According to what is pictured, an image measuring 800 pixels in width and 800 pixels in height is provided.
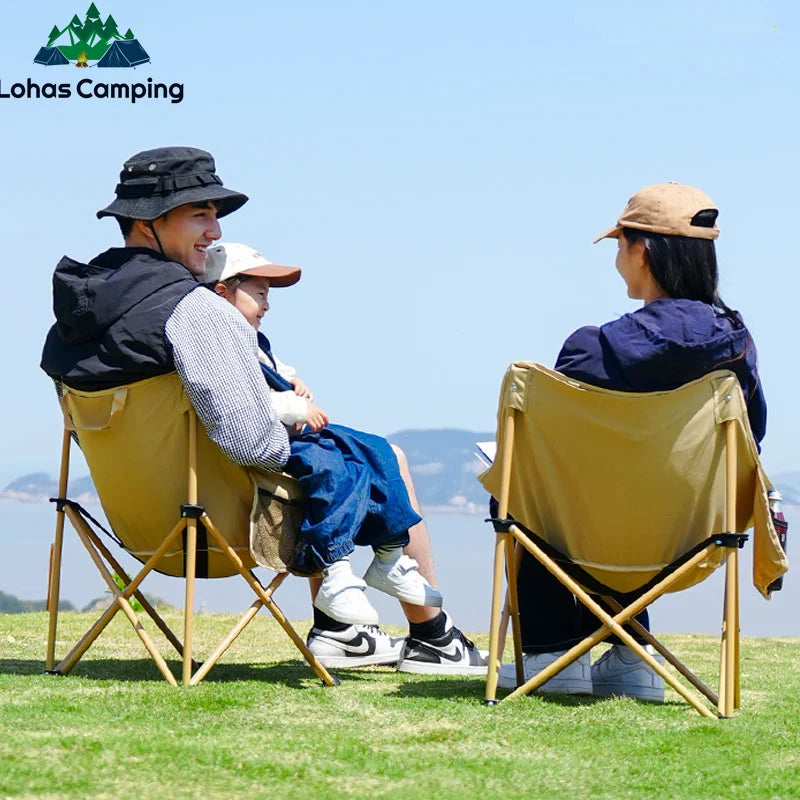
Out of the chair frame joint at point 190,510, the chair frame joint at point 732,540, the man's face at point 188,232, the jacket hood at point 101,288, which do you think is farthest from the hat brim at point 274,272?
the chair frame joint at point 732,540

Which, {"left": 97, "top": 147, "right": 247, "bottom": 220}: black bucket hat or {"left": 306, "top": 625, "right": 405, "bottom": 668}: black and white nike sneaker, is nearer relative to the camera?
{"left": 97, "top": 147, "right": 247, "bottom": 220}: black bucket hat

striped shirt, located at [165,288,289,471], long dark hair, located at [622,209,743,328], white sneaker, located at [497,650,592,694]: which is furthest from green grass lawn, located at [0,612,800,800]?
long dark hair, located at [622,209,743,328]

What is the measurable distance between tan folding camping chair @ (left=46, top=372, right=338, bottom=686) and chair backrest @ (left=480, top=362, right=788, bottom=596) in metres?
0.73

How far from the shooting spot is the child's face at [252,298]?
4.73 m

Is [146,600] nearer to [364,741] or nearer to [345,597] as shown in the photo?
[345,597]

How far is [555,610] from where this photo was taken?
4.29 metres

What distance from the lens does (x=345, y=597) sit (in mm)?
4281

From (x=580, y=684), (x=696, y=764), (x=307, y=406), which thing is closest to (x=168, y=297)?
(x=307, y=406)

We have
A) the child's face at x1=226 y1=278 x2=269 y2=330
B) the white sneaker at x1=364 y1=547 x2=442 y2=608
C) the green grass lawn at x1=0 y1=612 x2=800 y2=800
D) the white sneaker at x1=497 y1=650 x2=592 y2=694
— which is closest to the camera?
the green grass lawn at x1=0 y1=612 x2=800 y2=800

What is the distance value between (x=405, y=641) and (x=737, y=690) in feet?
4.06

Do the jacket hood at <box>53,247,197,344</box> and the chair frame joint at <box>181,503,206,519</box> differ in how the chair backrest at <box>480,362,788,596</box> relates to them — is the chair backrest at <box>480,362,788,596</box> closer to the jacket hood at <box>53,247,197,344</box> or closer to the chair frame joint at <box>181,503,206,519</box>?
the chair frame joint at <box>181,503,206,519</box>

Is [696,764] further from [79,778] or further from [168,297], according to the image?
[168,297]

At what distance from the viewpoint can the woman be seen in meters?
3.79

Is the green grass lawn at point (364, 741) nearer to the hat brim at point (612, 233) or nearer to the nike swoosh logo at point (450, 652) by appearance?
the nike swoosh logo at point (450, 652)
